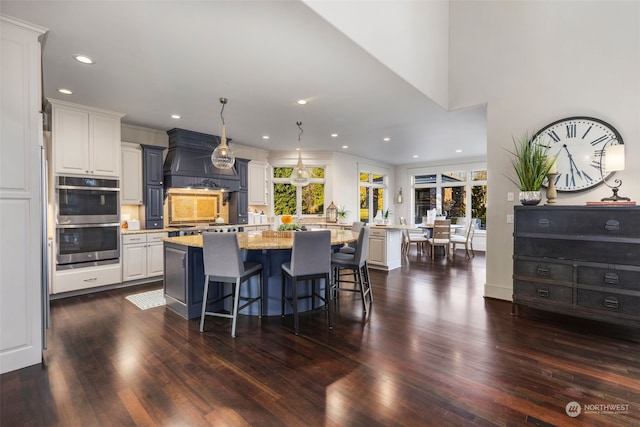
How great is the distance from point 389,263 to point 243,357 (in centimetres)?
394

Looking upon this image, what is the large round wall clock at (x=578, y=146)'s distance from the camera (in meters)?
3.37

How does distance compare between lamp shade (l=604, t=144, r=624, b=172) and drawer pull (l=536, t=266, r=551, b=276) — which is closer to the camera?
lamp shade (l=604, t=144, r=624, b=172)

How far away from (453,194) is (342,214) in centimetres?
416

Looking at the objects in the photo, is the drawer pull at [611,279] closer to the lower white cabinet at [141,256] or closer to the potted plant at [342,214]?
the potted plant at [342,214]

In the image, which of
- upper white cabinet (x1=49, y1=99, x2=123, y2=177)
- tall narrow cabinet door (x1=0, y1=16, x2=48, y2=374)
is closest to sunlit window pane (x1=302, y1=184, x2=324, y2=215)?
upper white cabinet (x1=49, y1=99, x2=123, y2=177)

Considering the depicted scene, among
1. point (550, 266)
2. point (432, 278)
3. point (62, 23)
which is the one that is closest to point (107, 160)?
point (62, 23)

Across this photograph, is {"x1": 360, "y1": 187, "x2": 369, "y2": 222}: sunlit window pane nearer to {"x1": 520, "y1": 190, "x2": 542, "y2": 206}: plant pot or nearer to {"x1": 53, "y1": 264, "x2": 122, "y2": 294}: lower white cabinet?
{"x1": 520, "y1": 190, "x2": 542, "y2": 206}: plant pot

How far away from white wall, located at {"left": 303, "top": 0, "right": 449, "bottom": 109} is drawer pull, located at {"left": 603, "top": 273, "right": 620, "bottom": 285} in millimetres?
2806

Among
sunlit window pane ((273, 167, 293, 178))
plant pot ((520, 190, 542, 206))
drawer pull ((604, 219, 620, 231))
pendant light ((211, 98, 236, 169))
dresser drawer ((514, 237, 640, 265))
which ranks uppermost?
sunlit window pane ((273, 167, 293, 178))

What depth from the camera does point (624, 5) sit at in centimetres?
323

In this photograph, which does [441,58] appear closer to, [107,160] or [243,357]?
[243,357]

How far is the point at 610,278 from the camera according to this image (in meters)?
2.94

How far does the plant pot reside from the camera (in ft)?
11.3

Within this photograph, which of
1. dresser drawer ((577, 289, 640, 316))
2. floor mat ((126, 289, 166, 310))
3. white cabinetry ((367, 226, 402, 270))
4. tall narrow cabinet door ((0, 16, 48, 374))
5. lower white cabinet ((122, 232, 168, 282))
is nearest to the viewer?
tall narrow cabinet door ((0, 16, 48, 374))
